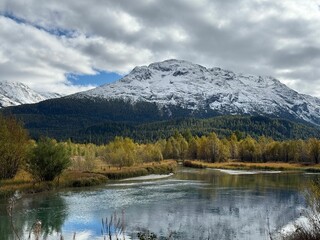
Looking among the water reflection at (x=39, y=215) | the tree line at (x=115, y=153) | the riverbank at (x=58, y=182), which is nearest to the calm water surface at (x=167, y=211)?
the water reflection at (x=39, y=215)

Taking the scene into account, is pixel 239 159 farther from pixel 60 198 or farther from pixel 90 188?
pixel 60 198

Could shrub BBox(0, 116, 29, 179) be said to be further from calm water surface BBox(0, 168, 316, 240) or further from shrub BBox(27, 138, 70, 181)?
calm water surface BBox(0, 168, 316, 240)

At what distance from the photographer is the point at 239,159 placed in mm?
160750

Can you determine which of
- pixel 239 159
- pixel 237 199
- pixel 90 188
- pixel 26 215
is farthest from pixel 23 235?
pixel 239 159

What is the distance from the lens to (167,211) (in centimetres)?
4300

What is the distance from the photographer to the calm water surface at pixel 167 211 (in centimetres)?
3378

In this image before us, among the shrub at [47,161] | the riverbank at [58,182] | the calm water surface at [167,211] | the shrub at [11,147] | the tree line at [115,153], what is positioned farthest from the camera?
the tree line at [115,153]

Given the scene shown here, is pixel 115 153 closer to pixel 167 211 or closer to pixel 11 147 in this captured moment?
pixel 11 147

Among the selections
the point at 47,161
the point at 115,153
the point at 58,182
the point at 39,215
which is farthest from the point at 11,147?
the point at 115,153

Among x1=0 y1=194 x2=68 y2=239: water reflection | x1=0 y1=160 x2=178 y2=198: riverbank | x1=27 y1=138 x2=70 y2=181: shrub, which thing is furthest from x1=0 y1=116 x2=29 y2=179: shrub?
x1=0 y1=194 x2=68 y2=239: water reflection

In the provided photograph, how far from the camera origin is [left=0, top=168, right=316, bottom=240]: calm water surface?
33.8 metres

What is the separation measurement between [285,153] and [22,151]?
109 meters

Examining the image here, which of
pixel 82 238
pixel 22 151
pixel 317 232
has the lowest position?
pixel 82 238

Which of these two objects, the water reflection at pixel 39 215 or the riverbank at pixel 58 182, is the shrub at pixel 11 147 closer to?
the riverbank at pixel 58 182
